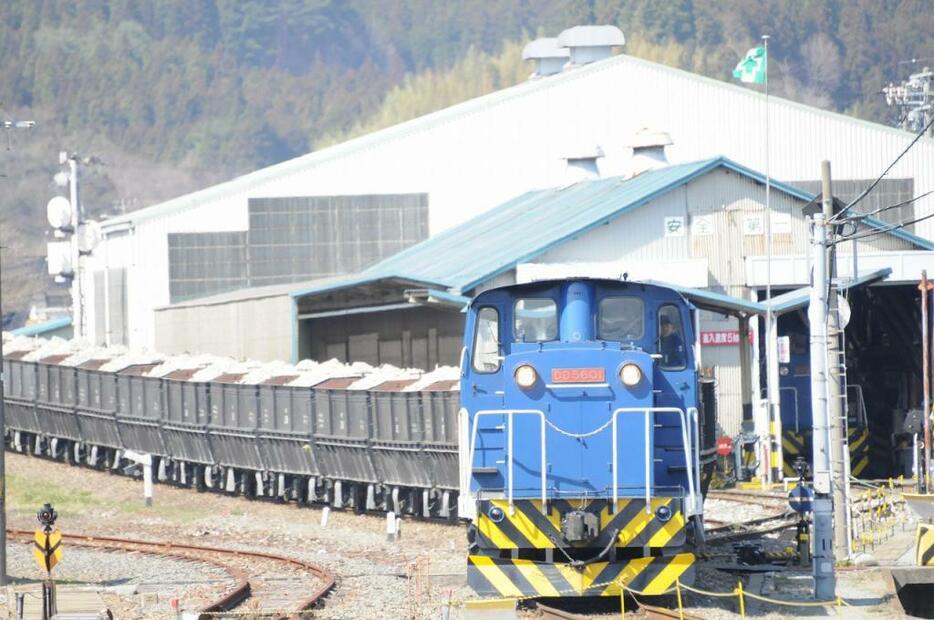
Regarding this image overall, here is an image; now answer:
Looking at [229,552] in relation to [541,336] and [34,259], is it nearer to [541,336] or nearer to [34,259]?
[541,336]

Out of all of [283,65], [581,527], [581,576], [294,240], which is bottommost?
[581,576]

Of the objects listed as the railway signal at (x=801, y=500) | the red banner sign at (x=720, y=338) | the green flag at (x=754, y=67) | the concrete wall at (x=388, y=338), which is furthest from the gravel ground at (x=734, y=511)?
the green flag at (x=754, y=67)

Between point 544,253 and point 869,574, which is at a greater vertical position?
point 544,253

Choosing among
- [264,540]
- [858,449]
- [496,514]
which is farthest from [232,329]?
[496,514]

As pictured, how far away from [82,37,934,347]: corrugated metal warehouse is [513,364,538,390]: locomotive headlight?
113 feet

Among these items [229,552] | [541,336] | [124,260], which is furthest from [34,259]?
[541,336]

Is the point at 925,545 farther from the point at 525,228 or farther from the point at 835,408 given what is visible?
the point at 525,228

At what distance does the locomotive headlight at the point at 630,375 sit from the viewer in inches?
620

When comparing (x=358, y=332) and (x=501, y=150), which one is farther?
(x=501, y=150)

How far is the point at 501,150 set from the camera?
53062 mm

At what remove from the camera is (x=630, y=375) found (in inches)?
621

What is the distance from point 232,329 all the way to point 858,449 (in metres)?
18.8

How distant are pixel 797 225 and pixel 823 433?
19.6m

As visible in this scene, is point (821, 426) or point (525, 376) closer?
point (525, 376)
